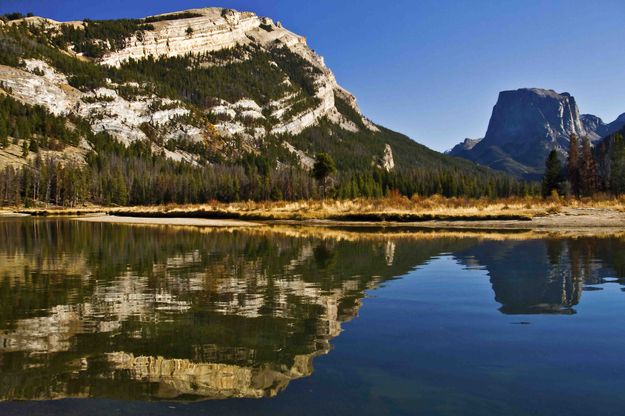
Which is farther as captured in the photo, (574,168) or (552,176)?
(574,168)

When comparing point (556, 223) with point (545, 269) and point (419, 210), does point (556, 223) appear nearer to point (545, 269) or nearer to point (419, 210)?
point (419, 210)

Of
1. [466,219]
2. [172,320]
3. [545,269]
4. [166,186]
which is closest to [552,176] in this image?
[466,219]

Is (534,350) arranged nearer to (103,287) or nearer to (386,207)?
(103,287)

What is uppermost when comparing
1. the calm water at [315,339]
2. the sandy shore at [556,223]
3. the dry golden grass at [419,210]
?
the dry golden grass at [419,210]

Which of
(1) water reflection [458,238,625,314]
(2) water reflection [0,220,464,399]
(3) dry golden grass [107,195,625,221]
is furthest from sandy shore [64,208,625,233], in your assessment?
(2) water reflection [0,220,464,399]

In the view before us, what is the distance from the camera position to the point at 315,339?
9.71m

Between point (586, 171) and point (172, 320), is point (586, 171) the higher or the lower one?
the higher one

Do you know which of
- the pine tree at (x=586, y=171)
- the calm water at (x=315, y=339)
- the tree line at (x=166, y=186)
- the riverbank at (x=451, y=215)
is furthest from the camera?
the tree line at (x=166, y=186)

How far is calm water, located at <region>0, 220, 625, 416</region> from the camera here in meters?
6.75

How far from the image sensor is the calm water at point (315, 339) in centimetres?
675

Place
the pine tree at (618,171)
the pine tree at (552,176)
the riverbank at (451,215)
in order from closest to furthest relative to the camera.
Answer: the riverbank at (451,215) < the pine tree at (618,171) < the pine tree at (552,176)

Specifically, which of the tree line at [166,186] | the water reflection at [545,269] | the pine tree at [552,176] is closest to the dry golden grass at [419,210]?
the water reflection at [545,269]

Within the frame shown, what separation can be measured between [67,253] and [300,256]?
12.8 meters

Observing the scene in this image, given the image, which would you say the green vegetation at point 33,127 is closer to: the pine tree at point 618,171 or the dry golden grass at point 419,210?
the dry golden grass at point 419,210
